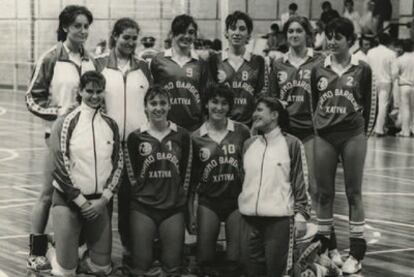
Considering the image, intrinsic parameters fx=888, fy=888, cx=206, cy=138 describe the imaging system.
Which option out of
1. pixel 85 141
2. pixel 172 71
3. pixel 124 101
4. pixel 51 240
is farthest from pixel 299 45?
pixel 51 240

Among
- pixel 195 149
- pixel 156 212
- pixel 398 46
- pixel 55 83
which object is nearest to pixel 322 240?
pixel 195 149

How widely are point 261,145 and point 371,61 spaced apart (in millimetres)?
11320

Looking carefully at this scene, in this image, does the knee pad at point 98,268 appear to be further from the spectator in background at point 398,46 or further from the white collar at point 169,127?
the spectator in background at point 398,46

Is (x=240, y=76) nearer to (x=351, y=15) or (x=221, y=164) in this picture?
(x=221, y=164)

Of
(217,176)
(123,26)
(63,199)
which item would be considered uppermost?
(123,26)

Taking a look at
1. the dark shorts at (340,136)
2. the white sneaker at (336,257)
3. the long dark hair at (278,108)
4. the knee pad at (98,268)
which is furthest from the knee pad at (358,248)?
the knee pad at (98,268)

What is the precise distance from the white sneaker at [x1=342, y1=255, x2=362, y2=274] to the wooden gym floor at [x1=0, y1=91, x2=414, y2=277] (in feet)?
0.21

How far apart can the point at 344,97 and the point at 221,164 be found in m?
1.06

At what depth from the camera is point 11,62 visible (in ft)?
83.0

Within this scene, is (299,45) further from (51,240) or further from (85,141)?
(51,240)

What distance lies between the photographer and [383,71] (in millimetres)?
17047

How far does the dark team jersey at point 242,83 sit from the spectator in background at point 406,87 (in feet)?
33.9

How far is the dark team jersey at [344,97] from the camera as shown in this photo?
662 centimetres

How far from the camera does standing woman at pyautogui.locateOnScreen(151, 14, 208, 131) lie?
6832mm
